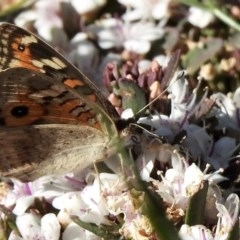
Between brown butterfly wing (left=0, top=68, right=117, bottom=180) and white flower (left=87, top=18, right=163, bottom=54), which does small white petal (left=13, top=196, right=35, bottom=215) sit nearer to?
brown butterfly wing (left=0, top=68, right=117, bottom=180)

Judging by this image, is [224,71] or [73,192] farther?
[224,71]

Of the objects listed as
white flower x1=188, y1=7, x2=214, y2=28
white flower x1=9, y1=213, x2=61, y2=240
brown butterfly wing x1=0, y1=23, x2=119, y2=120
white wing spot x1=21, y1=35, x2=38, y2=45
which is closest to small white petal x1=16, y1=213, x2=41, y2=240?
white flower x1=9, y1=213, x2=61, y2=240

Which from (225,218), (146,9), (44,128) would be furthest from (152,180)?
(146,9)

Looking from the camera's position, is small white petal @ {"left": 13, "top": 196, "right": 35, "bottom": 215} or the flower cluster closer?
the flower cluster

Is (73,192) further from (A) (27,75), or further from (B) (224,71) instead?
(B) (224,71)

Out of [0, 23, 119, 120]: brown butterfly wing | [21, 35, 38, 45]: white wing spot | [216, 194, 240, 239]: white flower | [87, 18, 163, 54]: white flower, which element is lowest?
[87, 18, 163, 54]: white flower

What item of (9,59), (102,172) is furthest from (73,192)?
(9,59)

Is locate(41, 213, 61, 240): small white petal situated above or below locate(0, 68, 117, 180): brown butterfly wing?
below
